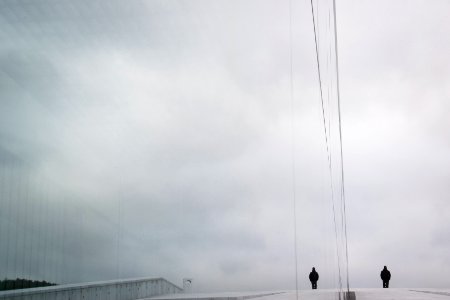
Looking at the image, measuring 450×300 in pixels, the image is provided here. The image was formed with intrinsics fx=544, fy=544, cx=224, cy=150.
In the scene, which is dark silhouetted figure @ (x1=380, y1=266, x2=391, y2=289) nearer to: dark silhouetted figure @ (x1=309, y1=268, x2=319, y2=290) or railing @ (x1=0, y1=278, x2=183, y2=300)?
dark silhouetted figure @ (x1=309, y1=268, x2=319, y2=290)

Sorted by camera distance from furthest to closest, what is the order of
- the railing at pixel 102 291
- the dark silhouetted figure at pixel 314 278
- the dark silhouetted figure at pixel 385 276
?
the dark silhouetted figure at pixel 314 278
the dark silhouetted figure at pixel 385 276
the railing at pixel 102 291

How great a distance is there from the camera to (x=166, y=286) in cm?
1716

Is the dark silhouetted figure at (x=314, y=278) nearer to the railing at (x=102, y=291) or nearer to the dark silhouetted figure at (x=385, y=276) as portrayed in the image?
the dark silhouetted figure at (x=385, y=276)

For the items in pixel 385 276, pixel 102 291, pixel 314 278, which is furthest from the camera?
pixel 314 278

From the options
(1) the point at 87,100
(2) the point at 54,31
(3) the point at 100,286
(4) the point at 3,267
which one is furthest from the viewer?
(3) the point at 100,286

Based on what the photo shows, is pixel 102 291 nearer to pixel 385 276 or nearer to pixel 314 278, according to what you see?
pixel 314 278

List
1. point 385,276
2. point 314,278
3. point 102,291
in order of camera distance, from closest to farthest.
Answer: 1. point 102,291
2. point 385,276
3. point 314,278

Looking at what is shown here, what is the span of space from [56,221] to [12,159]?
2.59m

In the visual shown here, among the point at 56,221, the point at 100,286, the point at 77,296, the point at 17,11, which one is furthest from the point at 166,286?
the point at 17,11

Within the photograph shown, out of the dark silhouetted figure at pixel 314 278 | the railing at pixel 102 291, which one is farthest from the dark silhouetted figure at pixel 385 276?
the railing at pixel 102 291

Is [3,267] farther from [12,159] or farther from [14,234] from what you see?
[12,159]

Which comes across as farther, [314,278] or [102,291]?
[314,278]

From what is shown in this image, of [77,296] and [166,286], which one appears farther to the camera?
[166,286]

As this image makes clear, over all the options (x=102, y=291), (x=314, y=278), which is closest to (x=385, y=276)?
(x=314, y=278)
